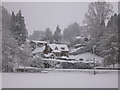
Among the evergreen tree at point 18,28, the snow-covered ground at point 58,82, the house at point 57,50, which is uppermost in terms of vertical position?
the evergreen tree at point 18,28

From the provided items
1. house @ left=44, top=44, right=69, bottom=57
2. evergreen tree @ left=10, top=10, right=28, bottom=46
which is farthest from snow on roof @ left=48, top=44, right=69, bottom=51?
evergreen tree @ left=10, top=10, right=28, bottom=46

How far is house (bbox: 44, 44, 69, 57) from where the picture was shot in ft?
111

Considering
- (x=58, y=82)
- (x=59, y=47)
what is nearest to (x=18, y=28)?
(x=59, y=47)

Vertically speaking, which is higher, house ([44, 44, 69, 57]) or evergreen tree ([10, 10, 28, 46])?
evergreen tree ([10, 10, 28, 46])

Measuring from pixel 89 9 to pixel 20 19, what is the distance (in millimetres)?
7710

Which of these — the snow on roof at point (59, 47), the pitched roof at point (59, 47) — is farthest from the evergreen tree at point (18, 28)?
the snow on roof at point (59, 47)

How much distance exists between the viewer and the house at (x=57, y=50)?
33950 mm

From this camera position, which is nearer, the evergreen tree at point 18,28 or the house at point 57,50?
the evergreen tree at point 18,28

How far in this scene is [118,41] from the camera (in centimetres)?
1948

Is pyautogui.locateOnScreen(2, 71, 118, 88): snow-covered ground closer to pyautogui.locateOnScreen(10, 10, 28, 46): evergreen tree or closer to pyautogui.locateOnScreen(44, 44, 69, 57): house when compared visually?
pyautogui.locateOnScreen(10, 10, 28, 46): evergreen tree

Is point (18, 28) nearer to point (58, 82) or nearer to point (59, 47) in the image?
point (59, 47)

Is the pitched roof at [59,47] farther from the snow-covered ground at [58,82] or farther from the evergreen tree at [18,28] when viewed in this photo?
the snow-covered ground at [58,82]

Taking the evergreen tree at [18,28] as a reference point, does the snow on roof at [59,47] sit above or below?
below

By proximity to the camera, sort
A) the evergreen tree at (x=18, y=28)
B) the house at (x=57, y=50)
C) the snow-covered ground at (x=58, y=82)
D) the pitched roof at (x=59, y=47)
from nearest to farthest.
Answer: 1. the snow-covered ground at (x=58, y=82)
2. the evergreen tree at (x=18, y=28)
3. the house at (x=57, y=50)
4. the pitched roof at (x=59, y=47)
